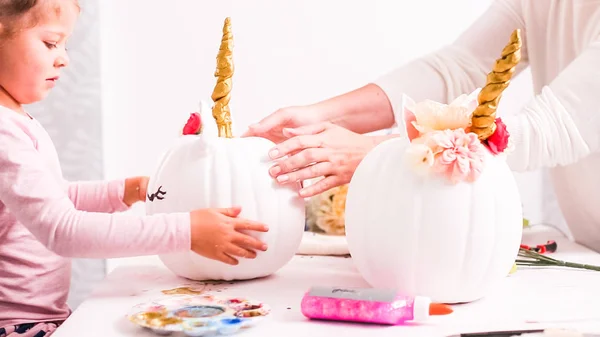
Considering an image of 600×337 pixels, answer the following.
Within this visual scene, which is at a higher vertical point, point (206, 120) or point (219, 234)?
point (206, 120)

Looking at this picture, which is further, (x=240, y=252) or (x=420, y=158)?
(x=240, y=252)

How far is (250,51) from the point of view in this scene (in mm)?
2217

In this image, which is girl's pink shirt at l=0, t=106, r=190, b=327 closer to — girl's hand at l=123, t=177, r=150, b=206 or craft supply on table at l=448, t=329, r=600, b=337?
girl's hand at l=123, t=177, r=150, b=206

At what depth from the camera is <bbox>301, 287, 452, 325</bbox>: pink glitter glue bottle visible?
0.73m

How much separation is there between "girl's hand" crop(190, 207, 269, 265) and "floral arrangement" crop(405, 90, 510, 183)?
239 mm

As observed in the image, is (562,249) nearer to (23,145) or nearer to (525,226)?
(525,226)

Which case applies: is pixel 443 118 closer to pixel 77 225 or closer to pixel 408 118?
pixel 408 118

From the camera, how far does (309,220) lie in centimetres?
143

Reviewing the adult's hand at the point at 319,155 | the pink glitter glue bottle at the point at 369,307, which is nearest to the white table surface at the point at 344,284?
the pink glitter glue bottle at the point at 369,307

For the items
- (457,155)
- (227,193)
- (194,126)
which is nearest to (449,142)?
(457,155)

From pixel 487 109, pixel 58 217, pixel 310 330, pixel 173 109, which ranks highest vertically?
pixel 173 109

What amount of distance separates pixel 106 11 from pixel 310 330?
159cm

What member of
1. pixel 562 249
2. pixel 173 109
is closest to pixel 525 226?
pixel 562 249

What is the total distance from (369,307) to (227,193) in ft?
0.88
